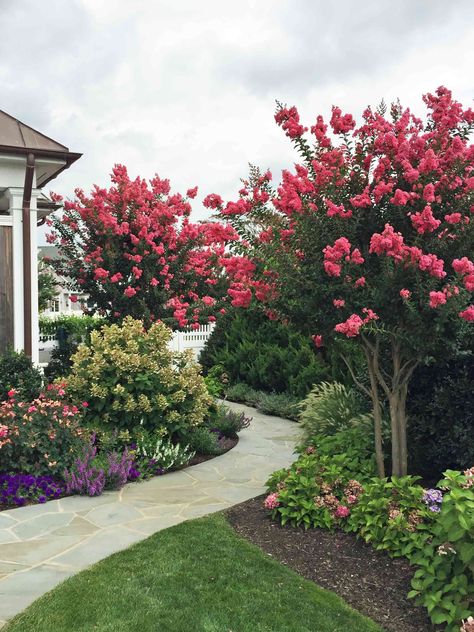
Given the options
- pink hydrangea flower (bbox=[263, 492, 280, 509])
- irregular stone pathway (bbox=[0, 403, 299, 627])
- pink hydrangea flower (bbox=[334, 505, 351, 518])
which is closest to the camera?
irregular stone pathway (bbox=[0, 403, 299, 627])

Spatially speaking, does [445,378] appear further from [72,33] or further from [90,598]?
[72,33]

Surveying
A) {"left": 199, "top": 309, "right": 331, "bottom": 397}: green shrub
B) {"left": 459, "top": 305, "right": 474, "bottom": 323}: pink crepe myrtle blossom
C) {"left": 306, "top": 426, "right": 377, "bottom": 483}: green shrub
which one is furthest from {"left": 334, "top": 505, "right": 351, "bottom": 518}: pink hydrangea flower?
{"left": 199, "top": 309, "right": 331, "bottom": 397}: green shrub

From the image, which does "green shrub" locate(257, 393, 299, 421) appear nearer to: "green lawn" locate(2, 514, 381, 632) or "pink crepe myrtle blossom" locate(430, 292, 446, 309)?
A: "green lawn" locate(2, 514, 381, 632)

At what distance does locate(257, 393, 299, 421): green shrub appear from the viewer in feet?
29.4

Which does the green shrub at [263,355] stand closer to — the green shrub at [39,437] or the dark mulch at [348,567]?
the green shrub at [39,437]

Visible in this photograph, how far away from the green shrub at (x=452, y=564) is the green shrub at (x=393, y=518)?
411mm

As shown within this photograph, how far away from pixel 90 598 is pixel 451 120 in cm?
402

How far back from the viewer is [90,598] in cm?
312

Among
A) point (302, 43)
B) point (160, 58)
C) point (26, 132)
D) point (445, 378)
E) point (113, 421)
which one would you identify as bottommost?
point (113, 421)

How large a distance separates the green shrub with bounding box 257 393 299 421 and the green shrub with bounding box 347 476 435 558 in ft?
15.6

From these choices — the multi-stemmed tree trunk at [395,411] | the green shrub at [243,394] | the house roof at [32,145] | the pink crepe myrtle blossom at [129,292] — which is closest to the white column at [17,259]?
the house roof at [32,145]

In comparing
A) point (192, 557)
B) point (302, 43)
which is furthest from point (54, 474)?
point (302, 43)

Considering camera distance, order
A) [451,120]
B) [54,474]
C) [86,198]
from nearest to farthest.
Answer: [451,120], [54,474], [86,198]

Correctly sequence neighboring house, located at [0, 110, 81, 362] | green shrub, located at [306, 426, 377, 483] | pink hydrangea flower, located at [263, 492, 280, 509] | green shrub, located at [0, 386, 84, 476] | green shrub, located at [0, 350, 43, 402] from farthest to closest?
neighboring house, located at [0, 110, 81, 362] < green shrub, located at [0, 350, 43, 402] < green shrub, located at [0, 386, 84, 476] < green shrub, located at [306, 426, 377, 483] < pink hydrangea flower, located at [263, 492, 280, 509]
